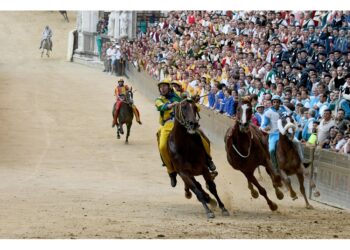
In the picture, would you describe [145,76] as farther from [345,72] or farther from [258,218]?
[258,218]

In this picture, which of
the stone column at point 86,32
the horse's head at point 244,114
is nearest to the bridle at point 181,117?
the horse's head at point 244,114

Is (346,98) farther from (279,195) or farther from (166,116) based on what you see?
(166,116)

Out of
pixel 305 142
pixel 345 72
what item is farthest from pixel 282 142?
pixel 345 72

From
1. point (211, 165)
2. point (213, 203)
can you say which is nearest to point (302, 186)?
point (213, 203)

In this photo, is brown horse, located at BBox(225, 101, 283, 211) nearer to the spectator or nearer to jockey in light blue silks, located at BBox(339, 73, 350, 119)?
the spectator

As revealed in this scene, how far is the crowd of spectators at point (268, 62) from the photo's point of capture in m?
17.9

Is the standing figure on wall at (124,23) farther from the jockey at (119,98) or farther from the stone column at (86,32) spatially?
the jockey at (119,98)

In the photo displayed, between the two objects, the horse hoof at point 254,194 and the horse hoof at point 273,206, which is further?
the horse hoof at point 254,194

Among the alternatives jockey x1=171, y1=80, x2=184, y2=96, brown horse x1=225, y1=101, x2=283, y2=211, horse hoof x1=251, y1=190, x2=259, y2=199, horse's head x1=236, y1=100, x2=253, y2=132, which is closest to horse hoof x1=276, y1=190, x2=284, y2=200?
brown horse x1=225, y1=101, x2=283, y2=211

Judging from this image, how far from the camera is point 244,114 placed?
15312 mm

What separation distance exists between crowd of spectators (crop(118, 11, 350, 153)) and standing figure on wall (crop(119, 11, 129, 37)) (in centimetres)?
311

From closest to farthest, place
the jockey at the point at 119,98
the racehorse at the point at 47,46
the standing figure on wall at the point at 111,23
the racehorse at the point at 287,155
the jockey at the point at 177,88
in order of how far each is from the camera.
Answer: the jockey at the point at 177,88 < the racehorse at the point at 287,155 < the jockey at the point at 119,98 < the racehorse at the point at 47,46 < the standing figure on wall at the point at 111,23

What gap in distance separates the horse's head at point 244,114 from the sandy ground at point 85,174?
1272mm

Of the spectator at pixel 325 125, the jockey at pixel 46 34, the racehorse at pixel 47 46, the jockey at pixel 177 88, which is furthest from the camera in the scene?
the jockey at pixel 46 34
